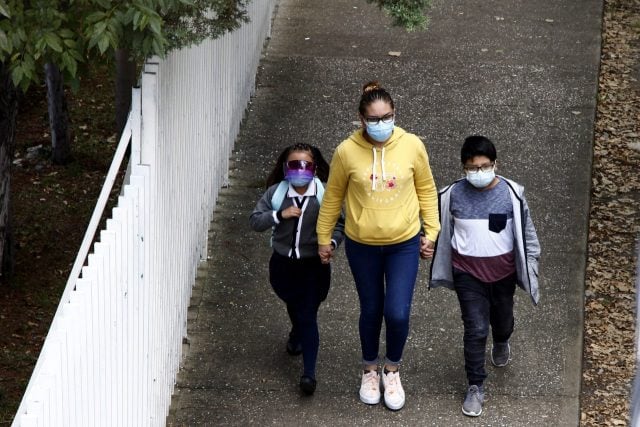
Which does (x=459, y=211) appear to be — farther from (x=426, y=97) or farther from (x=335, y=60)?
(x=335, y=60)

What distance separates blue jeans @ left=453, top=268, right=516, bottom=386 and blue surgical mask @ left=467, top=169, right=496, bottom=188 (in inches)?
20.0

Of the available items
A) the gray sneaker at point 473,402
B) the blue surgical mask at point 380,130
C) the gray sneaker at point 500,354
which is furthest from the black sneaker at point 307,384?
the blue surgical mask at point 380,130

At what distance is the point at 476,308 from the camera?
655 centimetres

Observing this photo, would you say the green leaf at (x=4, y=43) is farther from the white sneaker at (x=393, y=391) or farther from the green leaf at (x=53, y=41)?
the white sneaker at (x=393, y=391)

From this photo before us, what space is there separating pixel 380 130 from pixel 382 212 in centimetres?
42

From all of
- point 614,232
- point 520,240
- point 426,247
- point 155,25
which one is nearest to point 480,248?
point 520,240

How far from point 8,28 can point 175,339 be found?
2.36 m

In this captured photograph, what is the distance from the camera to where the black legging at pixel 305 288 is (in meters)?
6.52

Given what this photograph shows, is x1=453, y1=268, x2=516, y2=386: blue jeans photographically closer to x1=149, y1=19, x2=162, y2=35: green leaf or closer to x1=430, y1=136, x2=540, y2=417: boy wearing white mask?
x1=430, y1=136, x2=540, y2=417: boy wearing white mask

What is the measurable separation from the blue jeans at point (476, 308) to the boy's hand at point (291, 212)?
0.89m

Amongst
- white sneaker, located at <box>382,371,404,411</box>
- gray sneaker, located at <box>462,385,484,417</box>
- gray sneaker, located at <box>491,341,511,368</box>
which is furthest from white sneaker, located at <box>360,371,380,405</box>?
gray sneaker, located at <box>491,341,511,368</box>

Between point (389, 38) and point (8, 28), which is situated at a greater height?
point (8, 28)

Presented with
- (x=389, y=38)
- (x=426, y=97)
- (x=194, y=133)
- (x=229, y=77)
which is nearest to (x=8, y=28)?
(x=194, y=133)

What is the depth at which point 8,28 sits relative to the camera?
194 inches
